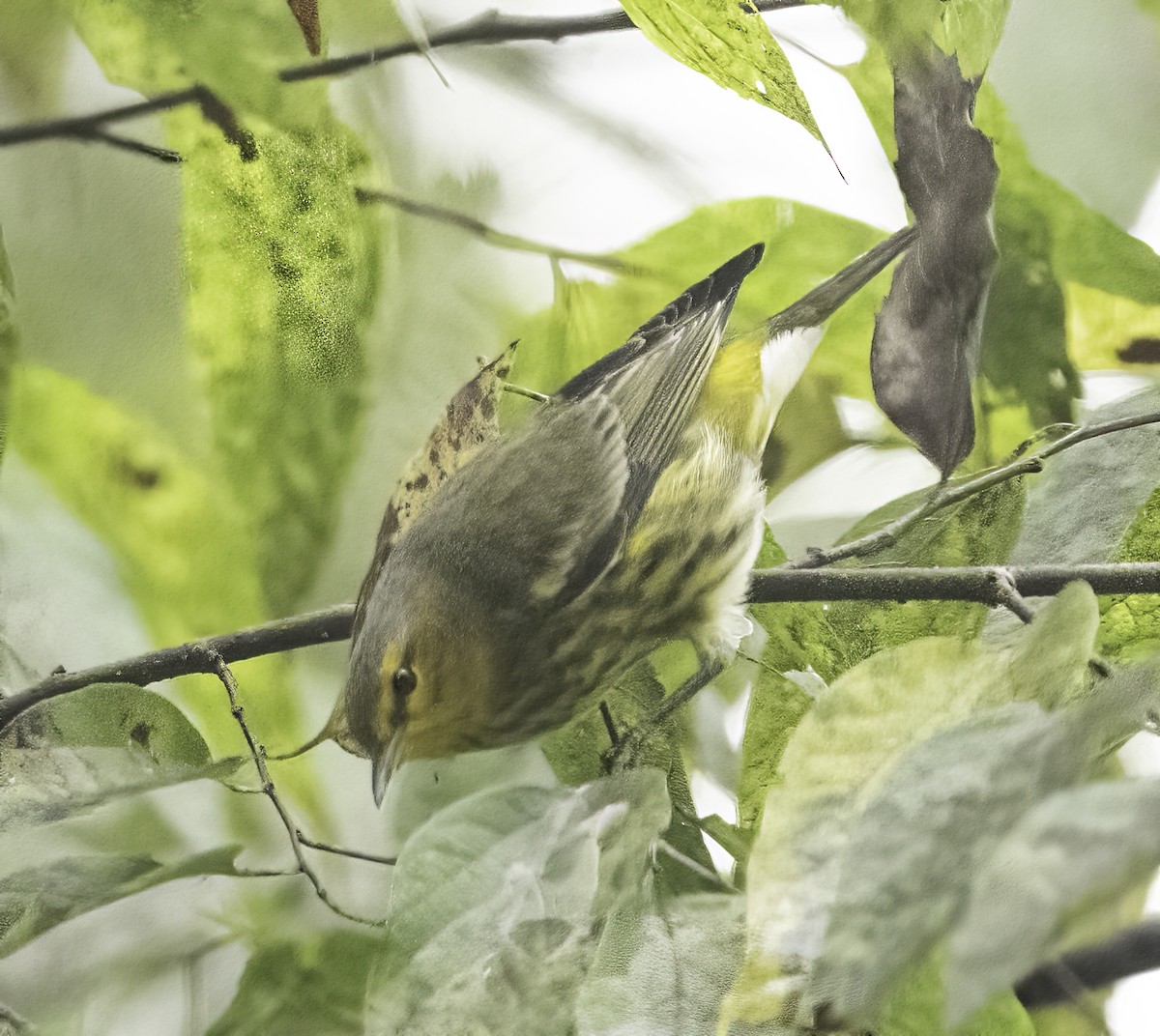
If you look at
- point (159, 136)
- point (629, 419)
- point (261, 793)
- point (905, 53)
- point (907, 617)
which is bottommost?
point (261, 793)

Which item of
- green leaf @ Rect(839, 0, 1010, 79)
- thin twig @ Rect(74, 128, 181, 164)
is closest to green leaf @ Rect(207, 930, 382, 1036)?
thin twig @ Rect(74, 128, 181, 164)

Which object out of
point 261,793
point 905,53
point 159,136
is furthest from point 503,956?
point 905,53

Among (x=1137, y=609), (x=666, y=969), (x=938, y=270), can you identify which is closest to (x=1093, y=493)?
(x=1137, y=609)

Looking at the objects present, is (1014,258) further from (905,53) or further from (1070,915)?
(1070,915)

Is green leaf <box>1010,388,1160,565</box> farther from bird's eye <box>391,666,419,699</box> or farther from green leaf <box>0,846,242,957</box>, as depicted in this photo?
green leaf <box>0,846,242,957</box>

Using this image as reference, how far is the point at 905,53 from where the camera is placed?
0.58 meters

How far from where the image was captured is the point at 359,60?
0.50 m

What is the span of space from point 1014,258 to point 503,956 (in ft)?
1.91

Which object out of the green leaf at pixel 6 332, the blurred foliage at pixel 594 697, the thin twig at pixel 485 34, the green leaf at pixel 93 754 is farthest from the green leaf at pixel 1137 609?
the green leaf at pixel 6 332

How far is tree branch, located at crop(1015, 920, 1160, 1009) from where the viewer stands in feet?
2.05

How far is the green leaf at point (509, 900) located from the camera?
1.75 feet

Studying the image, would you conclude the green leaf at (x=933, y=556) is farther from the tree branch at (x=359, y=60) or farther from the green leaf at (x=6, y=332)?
the green leaf at (x=6, y=332)

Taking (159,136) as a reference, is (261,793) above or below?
below

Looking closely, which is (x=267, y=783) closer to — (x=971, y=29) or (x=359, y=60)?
(x=359, y=60)
